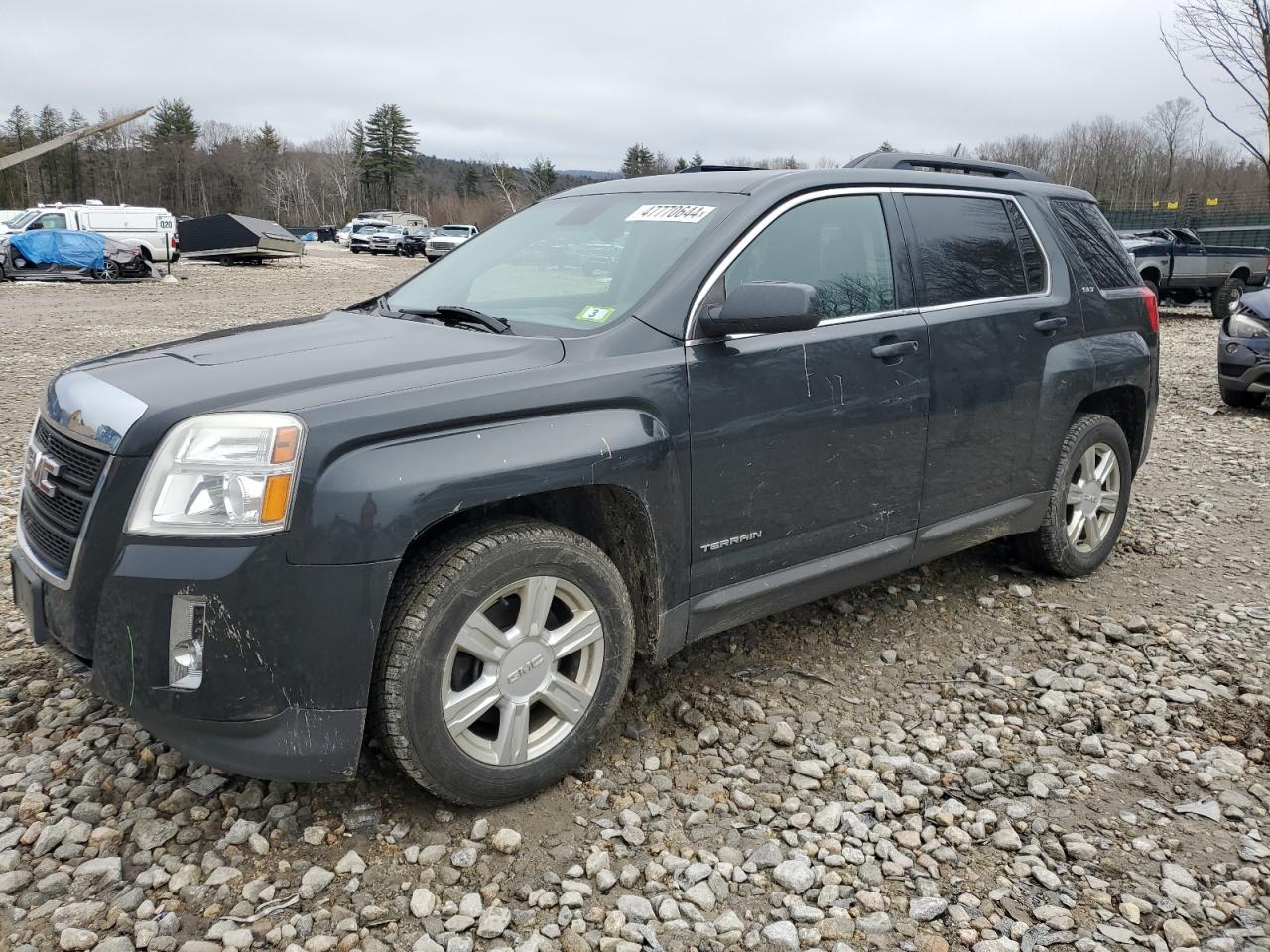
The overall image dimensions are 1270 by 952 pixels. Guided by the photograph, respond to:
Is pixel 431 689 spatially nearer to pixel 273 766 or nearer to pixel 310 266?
pixel 273 766

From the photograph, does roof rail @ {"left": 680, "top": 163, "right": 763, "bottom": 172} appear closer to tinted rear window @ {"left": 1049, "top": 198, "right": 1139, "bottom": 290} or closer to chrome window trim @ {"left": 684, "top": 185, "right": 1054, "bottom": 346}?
chrome window trim @ {"left": 684, "top": 185, "right": 1054, "bottom": 346}

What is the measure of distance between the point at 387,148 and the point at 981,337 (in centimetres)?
10632

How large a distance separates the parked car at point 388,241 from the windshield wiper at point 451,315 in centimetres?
4939

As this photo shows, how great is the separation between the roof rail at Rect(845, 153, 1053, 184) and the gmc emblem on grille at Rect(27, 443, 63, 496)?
10.1 ft

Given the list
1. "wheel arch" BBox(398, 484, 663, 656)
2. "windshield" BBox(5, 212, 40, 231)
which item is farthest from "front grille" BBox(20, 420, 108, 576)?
"windshield" BBox(5, 212, 40, 231)

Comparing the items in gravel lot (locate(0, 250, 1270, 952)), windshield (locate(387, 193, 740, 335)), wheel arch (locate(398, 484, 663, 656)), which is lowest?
gravel lot (locate(0, 250, 1270, 952))

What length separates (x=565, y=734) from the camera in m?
2.86

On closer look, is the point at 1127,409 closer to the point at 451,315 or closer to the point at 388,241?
the point at 451,315

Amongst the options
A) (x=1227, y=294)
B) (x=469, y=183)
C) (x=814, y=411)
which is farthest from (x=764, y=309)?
(x=469, y=183)

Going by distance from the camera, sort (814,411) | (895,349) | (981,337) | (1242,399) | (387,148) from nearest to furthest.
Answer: (814,411) < (895,349) < (981,337) < (1242,399) < (387,148)

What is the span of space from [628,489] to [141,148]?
110 meters

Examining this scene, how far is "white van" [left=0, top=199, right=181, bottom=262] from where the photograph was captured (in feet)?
90.9

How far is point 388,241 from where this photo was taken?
50625mm

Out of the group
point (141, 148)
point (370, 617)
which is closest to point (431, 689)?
point (370, 617)
